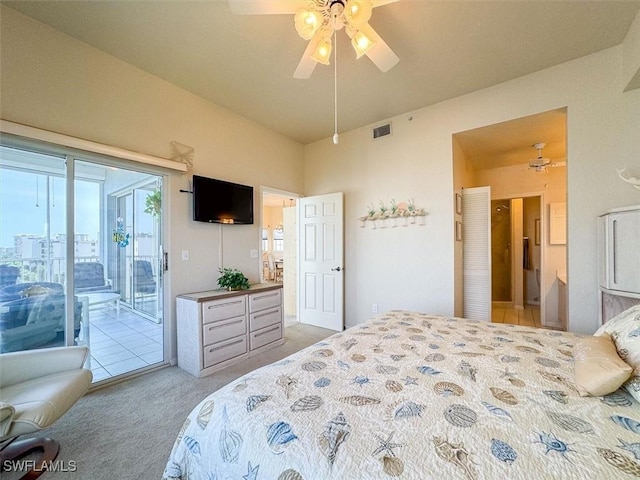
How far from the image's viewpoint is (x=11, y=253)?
2.05 meters

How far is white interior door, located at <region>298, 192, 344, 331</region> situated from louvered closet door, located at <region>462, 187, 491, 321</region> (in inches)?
67.7

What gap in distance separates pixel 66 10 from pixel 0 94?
0.80 metres

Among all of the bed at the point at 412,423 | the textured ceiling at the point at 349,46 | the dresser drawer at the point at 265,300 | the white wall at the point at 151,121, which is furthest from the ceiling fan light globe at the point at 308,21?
the dresser drawer at the point at 265,300

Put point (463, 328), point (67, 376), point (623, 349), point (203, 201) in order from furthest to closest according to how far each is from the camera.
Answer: point (203, 201), point (463, 328), point (67, 376), point (623, 349)

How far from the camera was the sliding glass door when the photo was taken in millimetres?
2082

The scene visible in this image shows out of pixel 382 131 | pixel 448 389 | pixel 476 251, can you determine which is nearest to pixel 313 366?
pixel 448 389

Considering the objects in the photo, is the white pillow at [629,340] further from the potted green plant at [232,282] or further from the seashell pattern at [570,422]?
the potted green plant at [232,282]

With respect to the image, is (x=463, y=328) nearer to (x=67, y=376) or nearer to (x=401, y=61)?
(x=401, y=61)

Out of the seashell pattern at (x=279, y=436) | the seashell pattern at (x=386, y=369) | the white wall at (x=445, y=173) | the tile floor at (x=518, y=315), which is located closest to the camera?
the seashell pattern at (x=279, y=436)

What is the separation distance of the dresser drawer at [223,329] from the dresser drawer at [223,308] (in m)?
0.05

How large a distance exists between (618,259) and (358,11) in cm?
261

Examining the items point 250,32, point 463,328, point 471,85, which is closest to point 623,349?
point 463,328

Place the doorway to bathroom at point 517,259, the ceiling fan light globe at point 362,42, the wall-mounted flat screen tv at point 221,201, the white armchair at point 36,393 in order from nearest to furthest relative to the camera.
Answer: the white armchair at point 36,393, the ceiling fan light globe at point 362,42, the wall-mounted flat screen tv at point 221,201, the doorway to bathroom at point 517,259

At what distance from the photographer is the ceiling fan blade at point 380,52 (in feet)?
5.80
